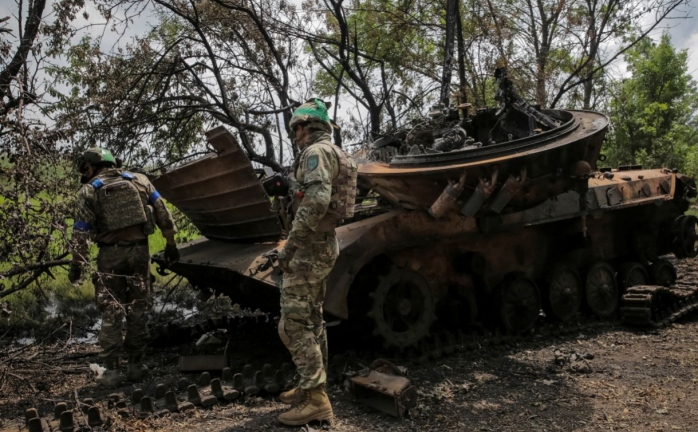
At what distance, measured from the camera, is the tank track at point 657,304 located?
7109mm

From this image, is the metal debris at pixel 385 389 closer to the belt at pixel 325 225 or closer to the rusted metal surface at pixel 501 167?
the belt at pixel 325 225

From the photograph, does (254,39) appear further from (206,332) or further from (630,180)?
(630,180)

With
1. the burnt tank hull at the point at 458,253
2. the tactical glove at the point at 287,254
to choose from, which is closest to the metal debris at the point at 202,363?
the burnt tank hull at the point at 458,253

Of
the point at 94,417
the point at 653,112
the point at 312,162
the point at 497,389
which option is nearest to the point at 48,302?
the point at 94,417

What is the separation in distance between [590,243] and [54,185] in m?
6.03

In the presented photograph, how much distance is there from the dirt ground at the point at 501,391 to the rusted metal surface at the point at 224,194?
4.19ft

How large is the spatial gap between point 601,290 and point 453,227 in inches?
103

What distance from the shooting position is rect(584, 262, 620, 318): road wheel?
25.4 feet

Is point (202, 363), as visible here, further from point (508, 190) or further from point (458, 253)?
point (508, 190)

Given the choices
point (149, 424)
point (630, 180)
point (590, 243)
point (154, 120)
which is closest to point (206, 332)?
point (149, 424)

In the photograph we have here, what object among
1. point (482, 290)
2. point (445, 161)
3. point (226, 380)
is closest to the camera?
point (226, 380)

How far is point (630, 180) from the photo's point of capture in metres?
8.04

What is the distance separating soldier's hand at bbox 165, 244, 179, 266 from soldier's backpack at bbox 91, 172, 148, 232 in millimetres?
492

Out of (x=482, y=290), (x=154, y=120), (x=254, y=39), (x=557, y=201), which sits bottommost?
(x=482, y=290)
